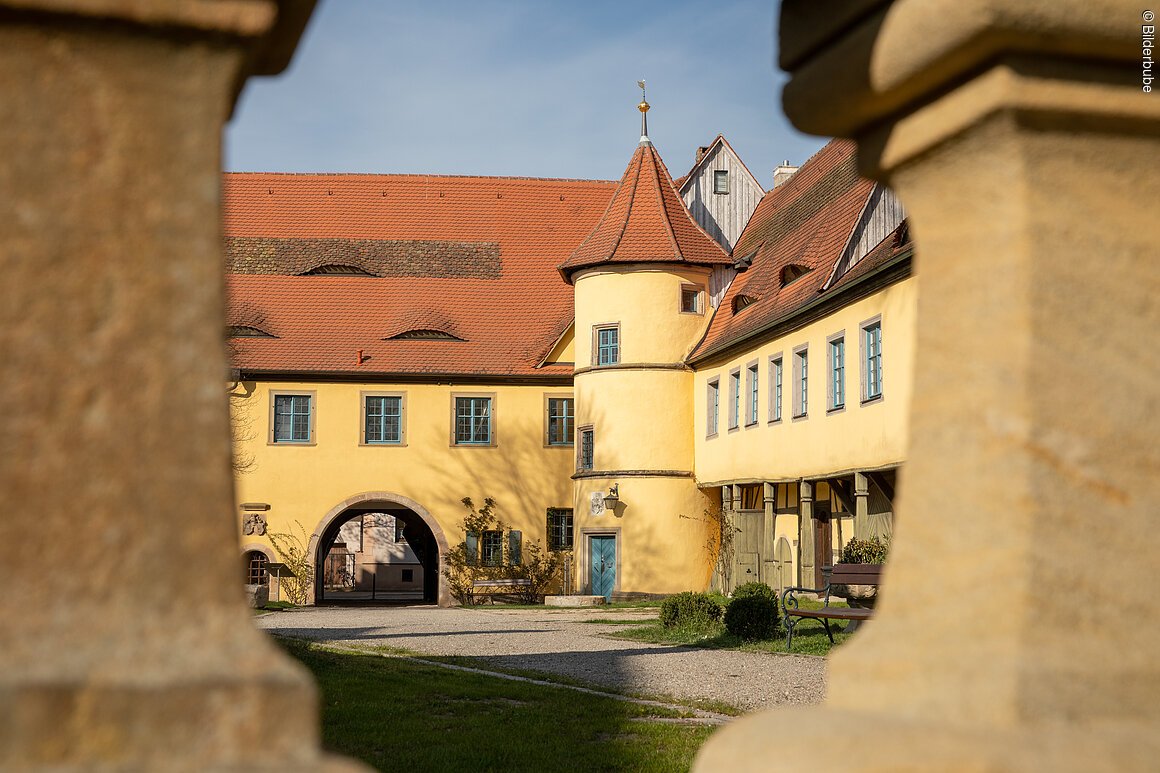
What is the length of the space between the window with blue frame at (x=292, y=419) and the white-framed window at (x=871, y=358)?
15.6 metres

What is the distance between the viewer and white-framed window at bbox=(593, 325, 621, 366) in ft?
98.0

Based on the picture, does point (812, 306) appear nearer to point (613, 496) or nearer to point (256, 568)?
point (613, 496)

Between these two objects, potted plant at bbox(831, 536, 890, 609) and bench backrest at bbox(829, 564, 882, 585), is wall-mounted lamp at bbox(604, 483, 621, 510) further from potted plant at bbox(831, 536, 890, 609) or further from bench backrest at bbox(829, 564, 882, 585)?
bench backrest at bbox(829, 564, 882, 585)

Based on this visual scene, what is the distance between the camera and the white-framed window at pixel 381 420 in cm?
3194

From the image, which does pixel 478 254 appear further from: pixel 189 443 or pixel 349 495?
pixel 189 443

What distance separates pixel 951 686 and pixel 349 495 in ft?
99.9

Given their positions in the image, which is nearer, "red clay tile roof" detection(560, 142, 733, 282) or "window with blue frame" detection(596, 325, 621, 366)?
"red clay tile roof" detection(560, 142, 733, 282)

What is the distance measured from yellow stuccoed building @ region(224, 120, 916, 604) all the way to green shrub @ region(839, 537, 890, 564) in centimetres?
374

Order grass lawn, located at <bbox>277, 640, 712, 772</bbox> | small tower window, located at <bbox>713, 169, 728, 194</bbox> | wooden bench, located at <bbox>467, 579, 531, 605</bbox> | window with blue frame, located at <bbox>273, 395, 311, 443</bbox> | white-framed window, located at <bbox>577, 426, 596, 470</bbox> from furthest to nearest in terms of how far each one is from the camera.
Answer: small tower window, located at <bbox>713, 169, 728, 194</bbox>, window with blue frame, located at <bbox>273, 395, 311, 443</bbox>, wooden bench, located at <bbox>467, 579, 531, 605</bbox>, white-framed window, located at <bbox>577, 426, 596, 470</bbox>, grass lawn, located at <bbox>277, 640, 712, 772</bbox>

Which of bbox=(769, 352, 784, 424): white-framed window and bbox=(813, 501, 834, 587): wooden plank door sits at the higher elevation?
bbox=(769, 352, 784, 424): white-framed window

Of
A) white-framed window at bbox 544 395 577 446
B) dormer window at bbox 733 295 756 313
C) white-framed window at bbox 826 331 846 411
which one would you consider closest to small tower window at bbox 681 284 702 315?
dormer window at bbox 733 295 756 313

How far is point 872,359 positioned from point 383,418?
48.9 ft

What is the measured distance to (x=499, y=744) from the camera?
7.85 m

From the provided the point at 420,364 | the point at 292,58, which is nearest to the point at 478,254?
the point at 420,364
